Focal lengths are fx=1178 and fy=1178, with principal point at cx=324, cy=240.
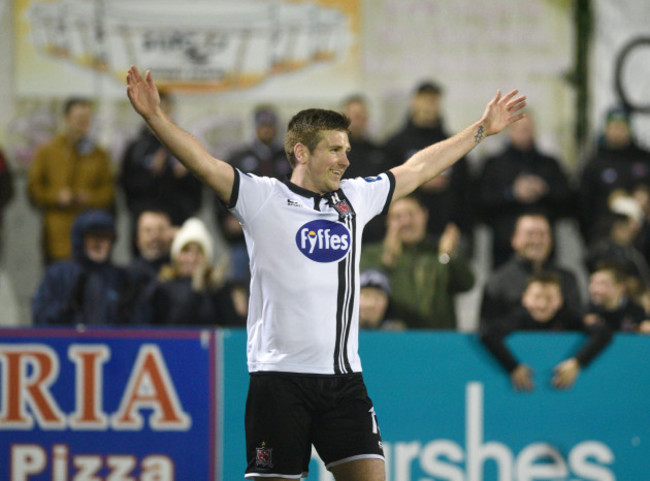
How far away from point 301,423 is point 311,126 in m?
1.36

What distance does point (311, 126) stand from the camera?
5.43 m

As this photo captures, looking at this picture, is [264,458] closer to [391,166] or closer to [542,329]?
[542,329]

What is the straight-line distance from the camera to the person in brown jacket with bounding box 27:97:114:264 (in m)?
10.5

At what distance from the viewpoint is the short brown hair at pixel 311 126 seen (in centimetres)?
541

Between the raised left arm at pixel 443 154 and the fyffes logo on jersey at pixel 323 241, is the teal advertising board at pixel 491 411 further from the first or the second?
the fyffes logo on jersey at pixel 323 241

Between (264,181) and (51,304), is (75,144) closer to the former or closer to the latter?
(51,304)

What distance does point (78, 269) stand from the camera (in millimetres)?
8508

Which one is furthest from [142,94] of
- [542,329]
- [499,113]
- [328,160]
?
[542,329]

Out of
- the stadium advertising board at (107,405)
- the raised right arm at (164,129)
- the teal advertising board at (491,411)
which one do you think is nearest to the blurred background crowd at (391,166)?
the teal advertising board at (491,411)

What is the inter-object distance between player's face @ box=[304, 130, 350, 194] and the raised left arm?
43 cm

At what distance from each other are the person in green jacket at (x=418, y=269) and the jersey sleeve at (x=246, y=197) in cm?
314

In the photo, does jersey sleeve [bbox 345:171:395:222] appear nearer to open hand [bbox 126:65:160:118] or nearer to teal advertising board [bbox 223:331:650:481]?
open hand [bbox 126:65:160:118]

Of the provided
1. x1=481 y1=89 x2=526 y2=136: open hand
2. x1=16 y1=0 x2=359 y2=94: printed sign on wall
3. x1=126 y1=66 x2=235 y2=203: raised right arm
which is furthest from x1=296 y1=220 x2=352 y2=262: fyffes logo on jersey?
x1=16 y1=0 x2=359 y2=94: printed sign on wall

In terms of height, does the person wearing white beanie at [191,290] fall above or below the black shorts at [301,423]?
above
